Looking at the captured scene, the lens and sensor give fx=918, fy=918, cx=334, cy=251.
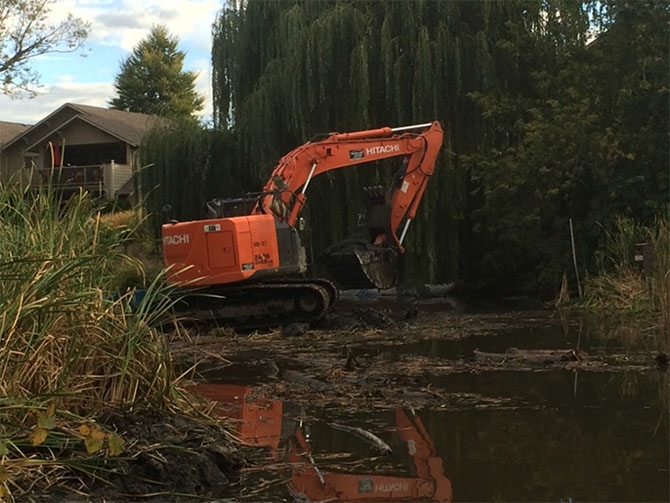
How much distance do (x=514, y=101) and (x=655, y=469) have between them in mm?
15244

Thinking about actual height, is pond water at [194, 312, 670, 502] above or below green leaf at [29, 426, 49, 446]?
below

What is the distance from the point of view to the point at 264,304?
563 inches

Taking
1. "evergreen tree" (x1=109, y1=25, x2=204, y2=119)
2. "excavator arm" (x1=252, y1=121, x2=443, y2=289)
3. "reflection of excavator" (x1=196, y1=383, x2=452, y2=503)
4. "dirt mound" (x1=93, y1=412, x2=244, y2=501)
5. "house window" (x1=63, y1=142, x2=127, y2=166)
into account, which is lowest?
"reflection of excavator" (x1=196, y1=383, x2=452, y2=503)

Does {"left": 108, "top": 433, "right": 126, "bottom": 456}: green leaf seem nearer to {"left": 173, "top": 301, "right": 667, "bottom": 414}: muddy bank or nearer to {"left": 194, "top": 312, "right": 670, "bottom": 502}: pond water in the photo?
{"left": 194, "top": 312, "right": 670, "bottom": 502}: pond water

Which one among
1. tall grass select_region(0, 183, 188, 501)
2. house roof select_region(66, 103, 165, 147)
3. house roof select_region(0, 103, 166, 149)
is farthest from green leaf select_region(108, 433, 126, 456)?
house roof select_region(0, 103, 166, 149)

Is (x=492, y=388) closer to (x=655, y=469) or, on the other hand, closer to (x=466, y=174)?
(x=655, y=469)

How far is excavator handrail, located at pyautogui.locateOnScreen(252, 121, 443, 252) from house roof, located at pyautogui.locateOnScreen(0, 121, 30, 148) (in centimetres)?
2635

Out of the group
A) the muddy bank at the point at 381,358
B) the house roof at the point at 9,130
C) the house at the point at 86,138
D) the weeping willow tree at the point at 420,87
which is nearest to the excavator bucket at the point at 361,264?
the muddy bank at the point at 381,358

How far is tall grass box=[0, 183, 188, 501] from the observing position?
4516 mm

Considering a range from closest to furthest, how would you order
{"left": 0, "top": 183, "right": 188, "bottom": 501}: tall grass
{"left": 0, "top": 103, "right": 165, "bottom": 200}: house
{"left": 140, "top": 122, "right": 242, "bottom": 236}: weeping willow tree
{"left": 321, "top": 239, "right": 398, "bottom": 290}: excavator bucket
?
{"left": 0, "top": 183, "right": 188, "bottom": 501}: tall grass → {"left": 321, "top": 239, "right": 398, "bottom": 290}: excavator bucket → {"left": 140, "top": 122, "right": 242, "bottom": 236}: weeping willow tree → {"left": 0, "top": 103, "right": 165, "bottom": 200}: house

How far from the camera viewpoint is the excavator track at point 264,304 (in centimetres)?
1417

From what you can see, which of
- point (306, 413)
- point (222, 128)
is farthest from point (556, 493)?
point (222, 128)

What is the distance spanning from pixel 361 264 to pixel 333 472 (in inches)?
400

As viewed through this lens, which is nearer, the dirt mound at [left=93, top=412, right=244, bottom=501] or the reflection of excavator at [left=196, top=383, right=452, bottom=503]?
the dirt mound at [left=93, top=412, right=244, bottom=501]
